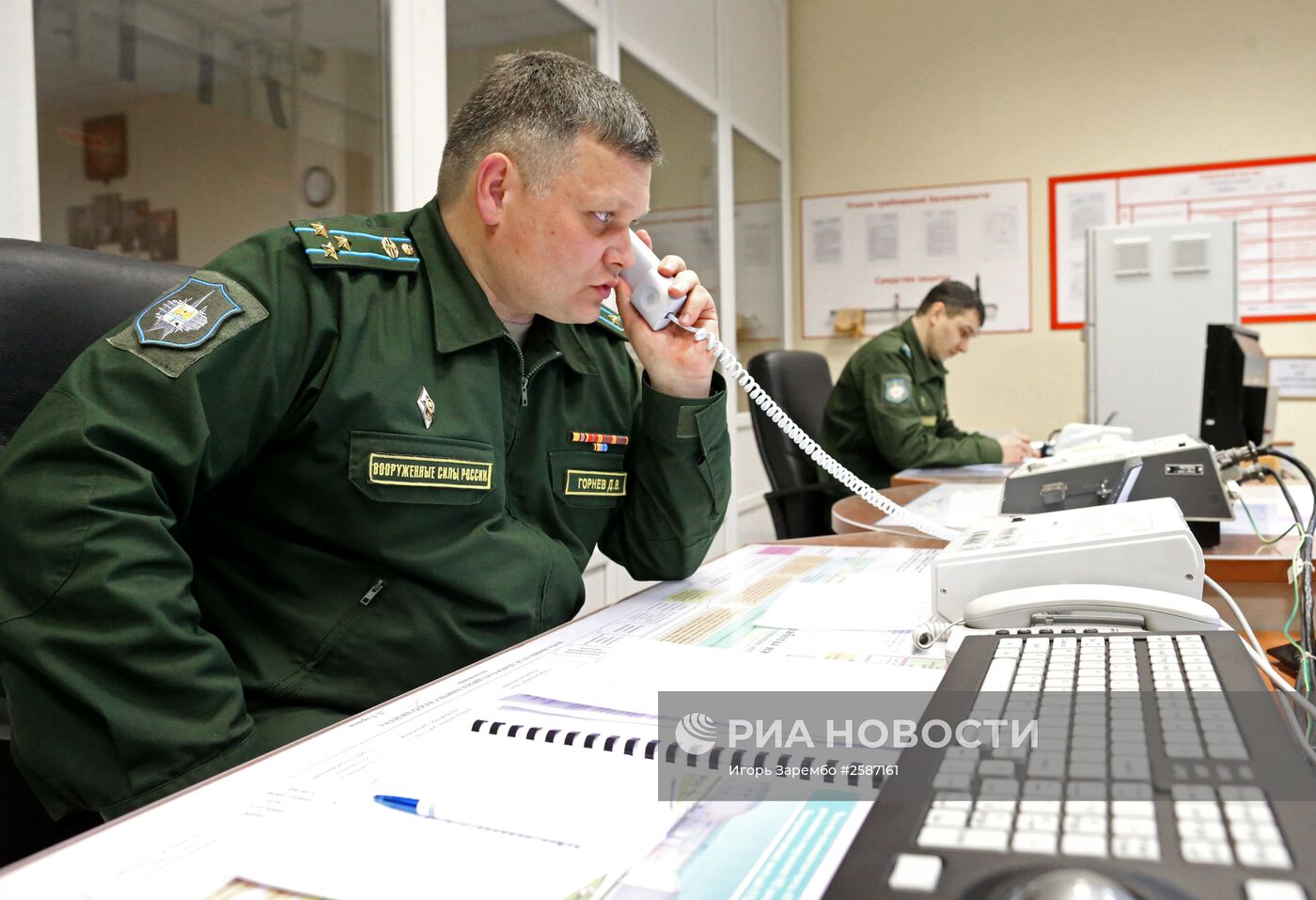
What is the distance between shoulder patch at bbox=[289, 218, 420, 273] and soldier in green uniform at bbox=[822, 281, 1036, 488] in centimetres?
209

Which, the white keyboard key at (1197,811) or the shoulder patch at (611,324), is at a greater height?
the shoulder patch at (611,324)

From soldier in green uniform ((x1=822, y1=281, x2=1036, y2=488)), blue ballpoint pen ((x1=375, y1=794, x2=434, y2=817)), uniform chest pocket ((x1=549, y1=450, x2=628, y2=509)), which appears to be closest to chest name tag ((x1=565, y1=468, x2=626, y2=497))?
uniform chest pocket ((x1=549, y1=450, x2=628, y2=509))

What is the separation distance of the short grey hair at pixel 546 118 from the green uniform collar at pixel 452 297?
67 millimetres

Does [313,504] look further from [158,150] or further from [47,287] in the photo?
[158,150]

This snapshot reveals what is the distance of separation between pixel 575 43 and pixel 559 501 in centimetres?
232

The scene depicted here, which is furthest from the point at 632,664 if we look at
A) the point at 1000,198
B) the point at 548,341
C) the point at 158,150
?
the point at 1000,198

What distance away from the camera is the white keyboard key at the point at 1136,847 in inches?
14.6

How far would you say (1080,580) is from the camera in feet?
2.80

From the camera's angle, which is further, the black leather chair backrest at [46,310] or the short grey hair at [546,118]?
the short grey hair at [546,118]

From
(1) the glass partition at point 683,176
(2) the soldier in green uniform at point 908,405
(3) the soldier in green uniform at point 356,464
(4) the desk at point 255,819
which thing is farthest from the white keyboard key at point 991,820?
(1) the glass partition at point 683,176

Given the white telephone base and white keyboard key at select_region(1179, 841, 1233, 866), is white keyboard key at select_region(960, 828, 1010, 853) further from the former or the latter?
the white telephone base

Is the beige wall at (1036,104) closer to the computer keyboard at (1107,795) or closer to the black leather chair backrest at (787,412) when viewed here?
the black leather chair backrest at (787,412)

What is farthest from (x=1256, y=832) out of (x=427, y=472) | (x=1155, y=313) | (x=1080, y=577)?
(x=1155, y=313)

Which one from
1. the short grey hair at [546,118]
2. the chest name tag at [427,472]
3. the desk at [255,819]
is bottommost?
the desk at [255,819]
